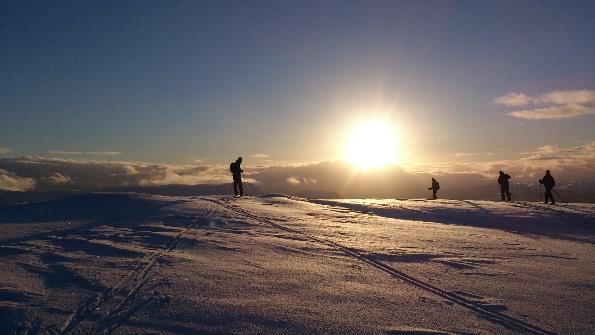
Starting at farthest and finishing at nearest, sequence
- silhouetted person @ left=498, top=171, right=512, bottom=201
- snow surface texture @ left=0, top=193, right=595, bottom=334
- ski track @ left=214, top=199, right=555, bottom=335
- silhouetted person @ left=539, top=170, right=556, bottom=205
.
A: silhouetted person @ left=498, top=171, right=512, bottom=201, silhouetted person @ left=539, top=170, right=556, bottom=205, ski track @ left=214, top=199, right=555, bottom=335, snow surface texture @ left=0, top=193, right=595, bottom=334

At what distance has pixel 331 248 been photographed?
12125 millimetres

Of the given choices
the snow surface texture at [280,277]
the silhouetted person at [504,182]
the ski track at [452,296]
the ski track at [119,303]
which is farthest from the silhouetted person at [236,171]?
the ski track at [119,303]

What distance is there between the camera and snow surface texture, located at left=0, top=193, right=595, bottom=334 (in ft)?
21.3

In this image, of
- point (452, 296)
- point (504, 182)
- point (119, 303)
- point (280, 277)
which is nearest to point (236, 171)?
point (504, 182)

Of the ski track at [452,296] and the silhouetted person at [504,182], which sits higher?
the silhouetted person at [504,182]

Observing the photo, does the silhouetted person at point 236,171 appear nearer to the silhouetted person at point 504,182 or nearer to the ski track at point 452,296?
the ski track at point 452,296

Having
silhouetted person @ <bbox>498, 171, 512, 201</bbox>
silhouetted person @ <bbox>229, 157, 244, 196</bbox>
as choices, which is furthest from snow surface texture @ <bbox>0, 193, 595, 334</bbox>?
silhouetted person @ <bbox>498, 171, 512, 201</bbox>

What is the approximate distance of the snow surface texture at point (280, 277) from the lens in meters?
6.48

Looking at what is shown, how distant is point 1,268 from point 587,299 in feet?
38.0

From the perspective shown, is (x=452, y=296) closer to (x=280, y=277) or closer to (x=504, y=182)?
(x=280, y=277)

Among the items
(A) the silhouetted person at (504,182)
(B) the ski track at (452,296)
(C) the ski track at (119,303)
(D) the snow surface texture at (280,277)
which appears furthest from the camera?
(A) the silhouetted person at (504,182)

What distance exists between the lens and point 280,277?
883 centimetres

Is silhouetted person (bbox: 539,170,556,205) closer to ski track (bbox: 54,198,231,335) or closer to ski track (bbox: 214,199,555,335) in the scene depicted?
ski track (bbox: 214,199,555,335)

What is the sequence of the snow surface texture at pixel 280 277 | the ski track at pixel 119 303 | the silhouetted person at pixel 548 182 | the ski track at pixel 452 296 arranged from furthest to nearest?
the silhouetted person at pixel 548 182 → the ski track at pixel 452 296 → the snow surface texture at pixel 280 277 → the ski track at pixel 119 303
